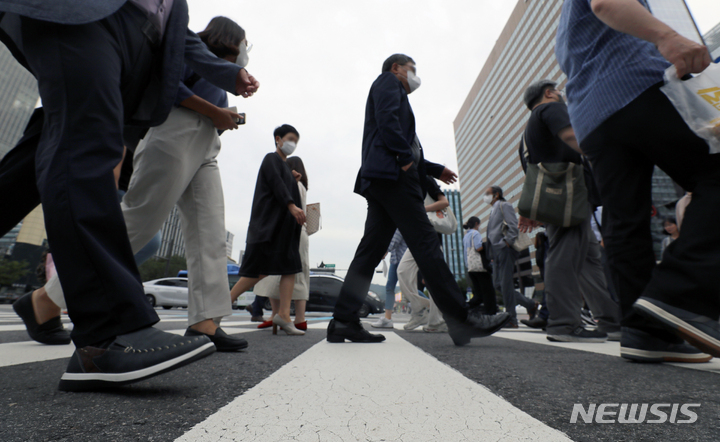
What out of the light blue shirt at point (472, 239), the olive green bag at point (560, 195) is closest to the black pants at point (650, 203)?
the olive green bag at point (560, 195)

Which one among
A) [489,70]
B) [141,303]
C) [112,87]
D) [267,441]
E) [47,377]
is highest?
[489,70]

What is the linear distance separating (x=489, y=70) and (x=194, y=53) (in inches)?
3683

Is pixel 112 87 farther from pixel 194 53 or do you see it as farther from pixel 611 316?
pixel 611 316

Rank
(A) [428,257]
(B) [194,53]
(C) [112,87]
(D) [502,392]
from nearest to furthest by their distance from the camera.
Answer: (D) [502,392] → (C) [112,87] → (B) [194,53] → (A) [428,257]

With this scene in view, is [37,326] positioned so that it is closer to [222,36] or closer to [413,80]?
[222,36]

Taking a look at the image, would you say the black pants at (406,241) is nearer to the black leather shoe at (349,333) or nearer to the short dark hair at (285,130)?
the black leather shoe at (349,333)

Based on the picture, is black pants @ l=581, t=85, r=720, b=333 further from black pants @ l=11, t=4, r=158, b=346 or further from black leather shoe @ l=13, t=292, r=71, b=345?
black leather shoe @ l=13, t=292, r=71, b=345

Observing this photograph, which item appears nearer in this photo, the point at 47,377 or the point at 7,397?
the point at 7,397

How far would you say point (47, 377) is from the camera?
1.23m

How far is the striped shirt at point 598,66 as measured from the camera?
6.04 feet

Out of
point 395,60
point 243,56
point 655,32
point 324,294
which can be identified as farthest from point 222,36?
point 324,294

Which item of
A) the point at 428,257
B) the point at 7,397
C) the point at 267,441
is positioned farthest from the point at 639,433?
the point at 428,257

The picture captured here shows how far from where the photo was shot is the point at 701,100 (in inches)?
63.1

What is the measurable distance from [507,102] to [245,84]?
79.5 metres
